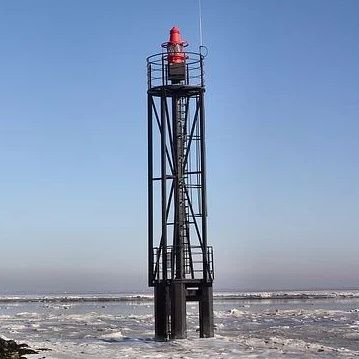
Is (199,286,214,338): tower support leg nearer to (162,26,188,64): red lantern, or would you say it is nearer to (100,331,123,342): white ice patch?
(100,331,123,342): white ice patch

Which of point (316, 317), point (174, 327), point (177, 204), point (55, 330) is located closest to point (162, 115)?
point (177, 204)

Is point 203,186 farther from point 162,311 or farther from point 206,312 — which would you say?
point 162,311

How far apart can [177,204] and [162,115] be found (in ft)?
11.0

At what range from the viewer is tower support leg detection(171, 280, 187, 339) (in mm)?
25188

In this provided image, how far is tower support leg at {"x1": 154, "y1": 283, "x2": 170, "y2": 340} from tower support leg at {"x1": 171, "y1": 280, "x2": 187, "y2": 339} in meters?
0.31

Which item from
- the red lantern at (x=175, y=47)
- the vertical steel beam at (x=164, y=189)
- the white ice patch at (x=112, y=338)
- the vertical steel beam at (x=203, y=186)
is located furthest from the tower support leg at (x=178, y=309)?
the red lantern at (x=175, y=47)

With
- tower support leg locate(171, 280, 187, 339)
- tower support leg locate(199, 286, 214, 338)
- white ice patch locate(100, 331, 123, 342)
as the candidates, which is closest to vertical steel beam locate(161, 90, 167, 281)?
tower support leg locate(171, 280, 187, 339)

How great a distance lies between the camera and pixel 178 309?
82.6 ft

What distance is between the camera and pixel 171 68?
88.5 ft

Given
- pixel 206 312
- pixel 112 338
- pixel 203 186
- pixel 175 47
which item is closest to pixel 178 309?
pixel 206 312

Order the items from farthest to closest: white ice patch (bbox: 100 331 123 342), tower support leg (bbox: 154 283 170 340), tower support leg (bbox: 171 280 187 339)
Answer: white ice patch (bbox: 100 331 123 342), tower support leg (bbox: 154 283 170 340), tower support leg (bbox: 171 280 187 339)

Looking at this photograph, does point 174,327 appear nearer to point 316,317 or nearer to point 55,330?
point 55,330

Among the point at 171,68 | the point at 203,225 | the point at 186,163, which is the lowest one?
the point at 203,225

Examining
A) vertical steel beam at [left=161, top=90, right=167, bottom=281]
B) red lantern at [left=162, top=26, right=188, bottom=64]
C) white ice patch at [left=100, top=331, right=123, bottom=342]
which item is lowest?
white ice patch at [left=100, top=331, right=123, bottom=342]
